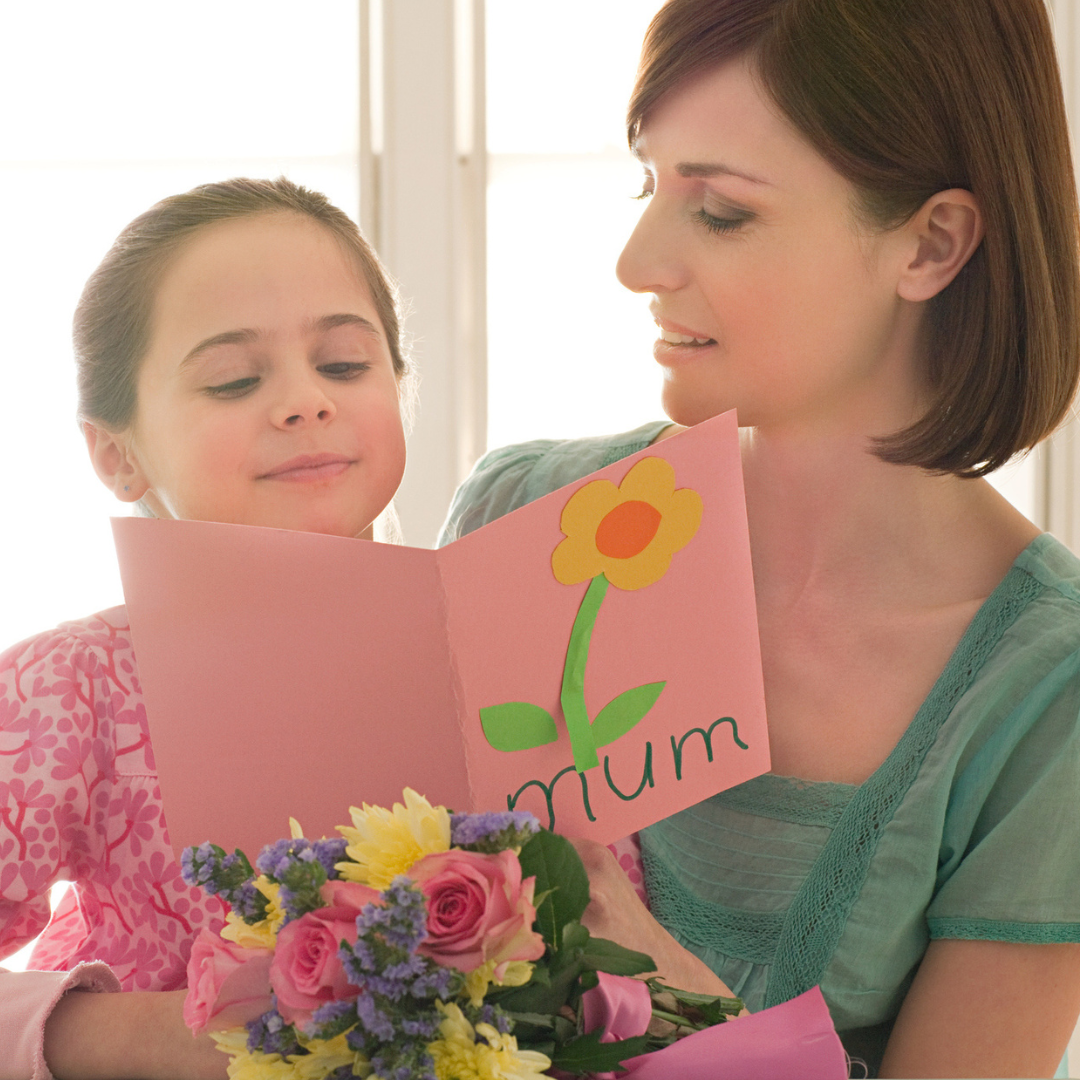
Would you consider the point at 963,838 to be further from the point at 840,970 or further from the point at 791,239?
the point at 791,239

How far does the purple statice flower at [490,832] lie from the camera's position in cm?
53

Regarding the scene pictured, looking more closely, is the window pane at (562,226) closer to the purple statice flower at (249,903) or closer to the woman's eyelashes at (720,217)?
the woman's eyelashes at (720,217)

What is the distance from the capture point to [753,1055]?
0.54 m

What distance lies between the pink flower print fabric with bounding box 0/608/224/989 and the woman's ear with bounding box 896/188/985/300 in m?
0.79

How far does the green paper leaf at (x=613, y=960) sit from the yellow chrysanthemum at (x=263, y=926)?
0.47 feet

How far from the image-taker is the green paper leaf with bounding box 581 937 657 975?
0.54 meters

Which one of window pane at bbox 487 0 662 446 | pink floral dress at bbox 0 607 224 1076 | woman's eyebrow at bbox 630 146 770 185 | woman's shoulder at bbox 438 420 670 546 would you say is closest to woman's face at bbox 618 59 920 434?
woman's eyebrow at bbox 630 146 770 185

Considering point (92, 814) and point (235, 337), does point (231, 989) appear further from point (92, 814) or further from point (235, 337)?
point (235, 337)

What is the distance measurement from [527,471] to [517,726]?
2.19 feet

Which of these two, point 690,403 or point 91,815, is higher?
point 690,403

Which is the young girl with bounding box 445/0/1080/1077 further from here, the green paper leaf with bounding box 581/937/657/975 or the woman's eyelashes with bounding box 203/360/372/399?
the green paper leaf with bounding box 581/937/657/975

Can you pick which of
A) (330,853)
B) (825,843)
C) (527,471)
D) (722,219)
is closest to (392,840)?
(330,853)

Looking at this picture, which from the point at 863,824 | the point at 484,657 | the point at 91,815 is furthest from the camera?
the point at 863,824

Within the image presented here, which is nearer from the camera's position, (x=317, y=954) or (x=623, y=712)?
(x=317, y=954)
